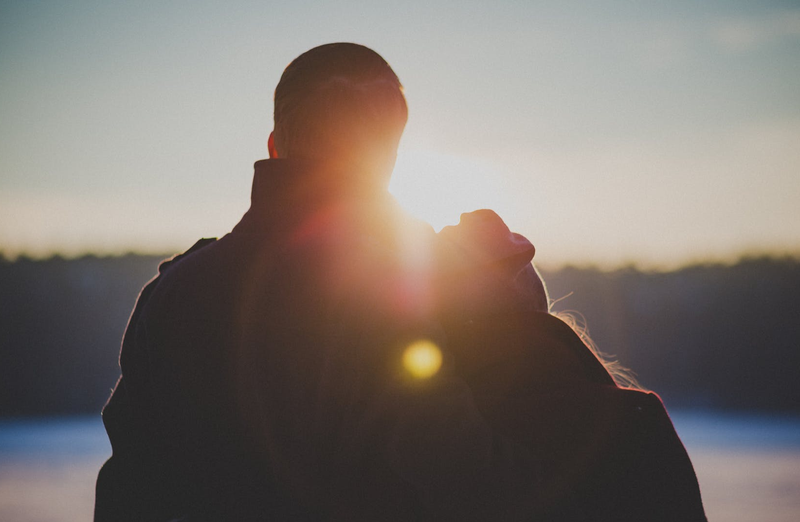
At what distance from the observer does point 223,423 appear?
3.96ft

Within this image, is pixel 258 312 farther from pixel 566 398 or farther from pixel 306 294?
pixel 566 398

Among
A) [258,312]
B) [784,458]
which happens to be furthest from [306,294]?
[784,458]

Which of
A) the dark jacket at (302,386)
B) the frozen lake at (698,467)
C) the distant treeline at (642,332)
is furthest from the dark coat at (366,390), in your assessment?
the distant treeline at (642,332)

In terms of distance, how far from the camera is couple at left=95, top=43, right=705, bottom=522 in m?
1.06

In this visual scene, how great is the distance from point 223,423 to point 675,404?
15.4 metres

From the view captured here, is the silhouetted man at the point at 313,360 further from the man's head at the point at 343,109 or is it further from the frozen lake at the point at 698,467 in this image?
the frozen lake at the point at 698,467

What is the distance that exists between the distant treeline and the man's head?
13767 millimetres

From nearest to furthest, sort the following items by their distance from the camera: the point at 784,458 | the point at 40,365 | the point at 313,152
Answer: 1. the point at 313,152
2. the point at 784,458
3. the point at 40,365

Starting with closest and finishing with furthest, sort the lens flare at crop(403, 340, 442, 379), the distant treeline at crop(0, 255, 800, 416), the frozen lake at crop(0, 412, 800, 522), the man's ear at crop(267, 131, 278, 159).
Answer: the lens flare at crop(403, 340, 442, 379) < the man's ear at crop(267, 131, 278, 159) < the frozen lake at crop(0, 412, 800, 522) < the distant treeline at crop(0, 255, 800, 416)

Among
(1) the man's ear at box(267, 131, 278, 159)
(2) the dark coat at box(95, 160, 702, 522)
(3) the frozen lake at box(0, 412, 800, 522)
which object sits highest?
(1) the man's ear at box(267, 131, 278, 159)

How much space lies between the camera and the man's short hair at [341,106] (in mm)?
1284

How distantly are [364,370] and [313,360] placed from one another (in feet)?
0.37

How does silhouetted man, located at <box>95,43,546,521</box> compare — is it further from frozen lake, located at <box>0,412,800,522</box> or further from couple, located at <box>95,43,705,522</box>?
frozen lake, located at <box>0,412,800,522</box>

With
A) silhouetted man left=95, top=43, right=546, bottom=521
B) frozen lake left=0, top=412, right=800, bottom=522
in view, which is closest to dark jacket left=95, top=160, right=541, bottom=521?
silhouetted man left=95, top=43, right=546, bottom=521
